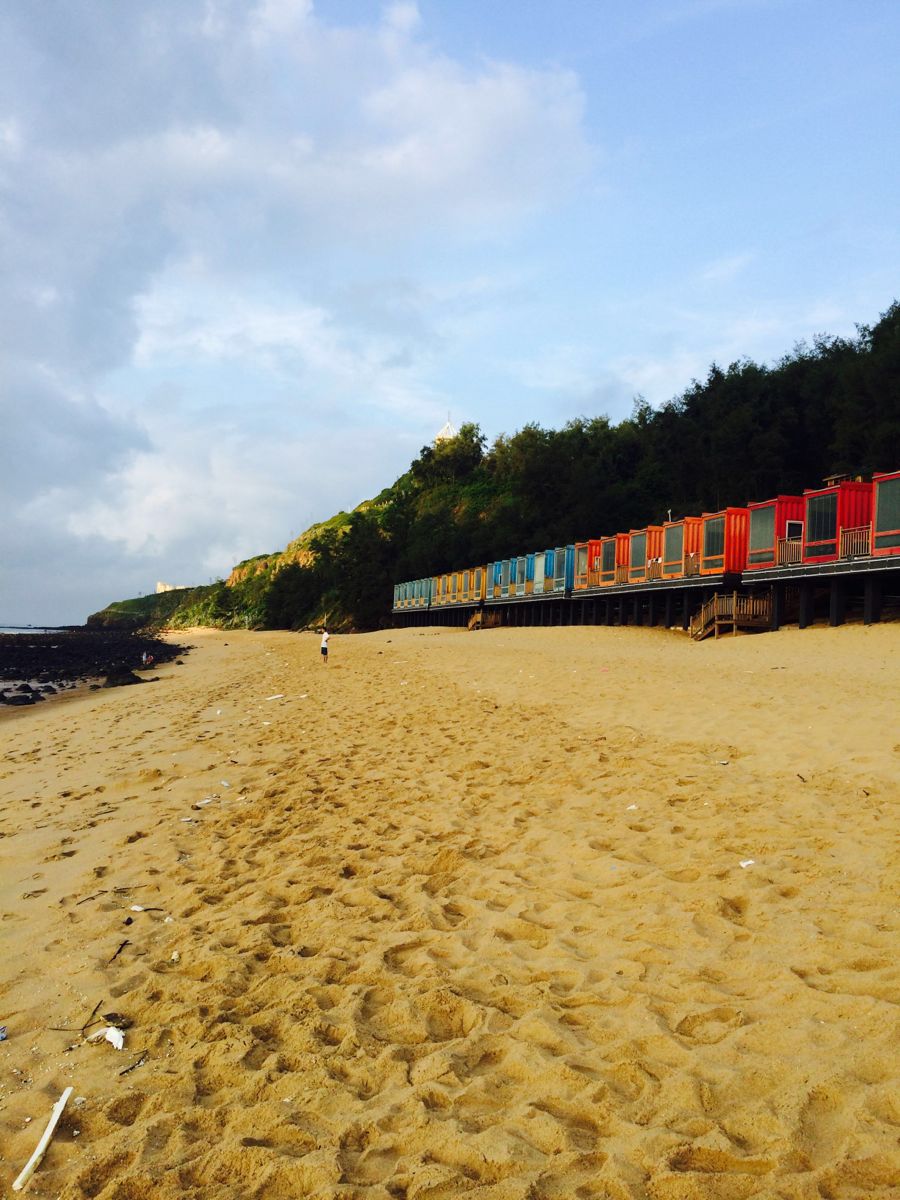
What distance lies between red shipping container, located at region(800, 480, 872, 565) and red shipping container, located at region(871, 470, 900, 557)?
1100mm

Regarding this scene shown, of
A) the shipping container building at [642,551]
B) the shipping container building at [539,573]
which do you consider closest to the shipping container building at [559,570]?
the shipping container building at [539,573]

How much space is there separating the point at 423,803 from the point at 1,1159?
4366 millimetres

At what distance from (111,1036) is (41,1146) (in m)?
0.75

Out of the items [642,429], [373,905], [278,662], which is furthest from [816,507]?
[642,429]

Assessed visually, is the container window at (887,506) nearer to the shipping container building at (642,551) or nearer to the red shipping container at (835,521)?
the red shipping container at (835,521)

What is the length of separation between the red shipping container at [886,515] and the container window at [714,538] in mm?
6656

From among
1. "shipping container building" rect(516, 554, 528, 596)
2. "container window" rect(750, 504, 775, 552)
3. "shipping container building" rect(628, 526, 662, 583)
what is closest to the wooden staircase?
→ "container window" rect(750, 504, 775, 552)

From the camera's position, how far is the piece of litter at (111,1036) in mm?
3497

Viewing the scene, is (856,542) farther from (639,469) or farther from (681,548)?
(639,469)

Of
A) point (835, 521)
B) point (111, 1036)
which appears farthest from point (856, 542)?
point (111, 1036)

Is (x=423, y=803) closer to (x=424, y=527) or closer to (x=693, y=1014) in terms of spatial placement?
(x=693, y=1014)

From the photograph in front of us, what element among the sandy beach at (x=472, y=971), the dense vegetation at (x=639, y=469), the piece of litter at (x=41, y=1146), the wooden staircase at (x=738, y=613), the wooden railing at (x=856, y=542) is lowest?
the piece of litter at (x=41, y=1146)

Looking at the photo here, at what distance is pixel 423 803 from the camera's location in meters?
6.93

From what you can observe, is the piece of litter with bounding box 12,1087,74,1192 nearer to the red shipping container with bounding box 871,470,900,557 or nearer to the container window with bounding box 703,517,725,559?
the red shipping container with bounding box 871,470,900,557
